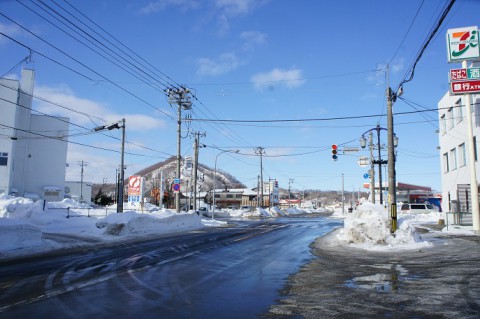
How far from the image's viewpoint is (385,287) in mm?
8477

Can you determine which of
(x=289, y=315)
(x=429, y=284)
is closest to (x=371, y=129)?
(x=429, y=284)

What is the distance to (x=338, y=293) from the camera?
792cm

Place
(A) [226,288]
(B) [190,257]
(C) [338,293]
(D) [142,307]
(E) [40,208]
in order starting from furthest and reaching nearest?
(E) [40,208] < (B) [190,257] < (A) [226,288] < (C) [338,293] < (D) [142,307]

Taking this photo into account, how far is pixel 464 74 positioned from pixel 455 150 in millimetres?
13241

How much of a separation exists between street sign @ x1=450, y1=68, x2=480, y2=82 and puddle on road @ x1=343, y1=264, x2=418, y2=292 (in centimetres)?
1373

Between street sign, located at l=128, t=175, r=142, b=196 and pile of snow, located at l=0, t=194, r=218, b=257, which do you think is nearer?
pile of snow, located at l=0, t=194, r=218, b=257

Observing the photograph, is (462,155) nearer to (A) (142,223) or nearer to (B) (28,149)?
(A) (142,223)

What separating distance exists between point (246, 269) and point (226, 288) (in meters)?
2.78

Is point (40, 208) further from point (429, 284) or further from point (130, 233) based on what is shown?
point (429, 284)

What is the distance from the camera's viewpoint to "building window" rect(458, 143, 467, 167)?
3022 cm

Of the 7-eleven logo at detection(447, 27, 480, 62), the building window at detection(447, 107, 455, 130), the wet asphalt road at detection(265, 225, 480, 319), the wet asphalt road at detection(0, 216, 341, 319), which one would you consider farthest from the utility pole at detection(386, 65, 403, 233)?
the building window at detection(447, 107, 455, 130)

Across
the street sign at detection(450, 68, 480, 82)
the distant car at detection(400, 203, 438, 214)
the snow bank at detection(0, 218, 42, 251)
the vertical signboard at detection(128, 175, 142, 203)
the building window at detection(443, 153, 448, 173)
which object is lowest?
the snow bank at detection(0, 218, 42, 251)

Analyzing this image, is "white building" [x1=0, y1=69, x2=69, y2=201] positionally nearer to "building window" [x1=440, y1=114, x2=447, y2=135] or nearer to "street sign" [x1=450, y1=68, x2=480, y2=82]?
"building window" [x1=440, y1=114, x2=447, y2=135]

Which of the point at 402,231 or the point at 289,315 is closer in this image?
the point at 289,315
